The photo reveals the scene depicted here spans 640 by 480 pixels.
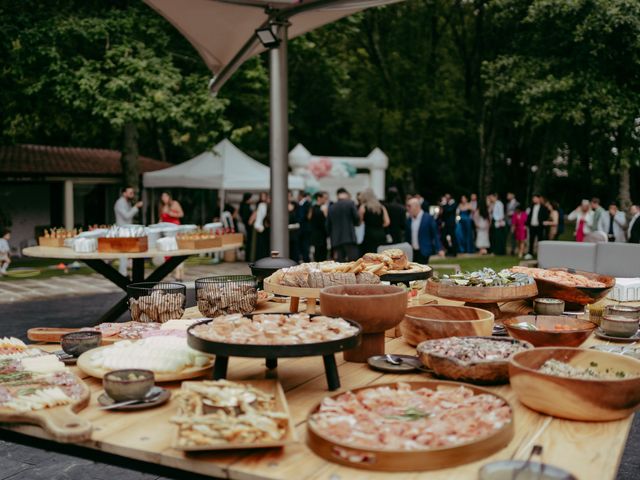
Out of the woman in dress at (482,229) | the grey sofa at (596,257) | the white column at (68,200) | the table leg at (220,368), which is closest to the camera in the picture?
the table leg at (220,368)

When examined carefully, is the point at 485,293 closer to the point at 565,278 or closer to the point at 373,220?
the point at 565,278

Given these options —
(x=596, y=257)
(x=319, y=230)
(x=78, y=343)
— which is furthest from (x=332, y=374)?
(x=319, y=230)

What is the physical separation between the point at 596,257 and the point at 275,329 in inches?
264

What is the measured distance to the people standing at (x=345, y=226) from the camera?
40.6 ft

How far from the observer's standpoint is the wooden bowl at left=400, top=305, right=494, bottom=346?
281cm

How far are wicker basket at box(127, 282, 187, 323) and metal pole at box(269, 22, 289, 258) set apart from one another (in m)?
2.24

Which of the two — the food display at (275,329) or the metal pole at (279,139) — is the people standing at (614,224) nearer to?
the metal pole at (279,139)

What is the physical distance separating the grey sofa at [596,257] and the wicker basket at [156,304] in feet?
19.4

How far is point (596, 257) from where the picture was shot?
8.20 metres

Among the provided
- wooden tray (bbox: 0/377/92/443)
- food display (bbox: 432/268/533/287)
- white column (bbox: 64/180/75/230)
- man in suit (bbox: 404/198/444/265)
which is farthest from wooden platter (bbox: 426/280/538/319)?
white column (bbox: 64/180/75/230)

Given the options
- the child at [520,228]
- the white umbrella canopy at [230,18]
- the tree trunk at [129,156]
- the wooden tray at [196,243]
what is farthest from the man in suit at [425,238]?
the tree trunk at [129,156]

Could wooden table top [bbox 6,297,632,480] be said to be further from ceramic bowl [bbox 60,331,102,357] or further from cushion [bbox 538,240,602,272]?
cushion [bbox 538,240,602,272]

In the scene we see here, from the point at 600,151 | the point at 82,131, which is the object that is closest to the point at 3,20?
the point at 82,131

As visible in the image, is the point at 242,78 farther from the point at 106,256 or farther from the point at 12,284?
the point at 106,256
